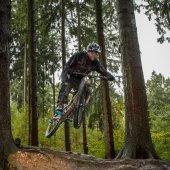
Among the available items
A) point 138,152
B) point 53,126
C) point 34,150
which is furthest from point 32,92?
point 34,150

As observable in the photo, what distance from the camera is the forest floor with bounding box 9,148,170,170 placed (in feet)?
19.1

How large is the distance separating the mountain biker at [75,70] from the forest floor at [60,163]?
2105 mm

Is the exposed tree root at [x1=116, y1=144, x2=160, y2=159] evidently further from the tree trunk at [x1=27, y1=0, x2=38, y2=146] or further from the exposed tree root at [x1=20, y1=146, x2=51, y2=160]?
the tree trunk at [x1=27, y1=0, x2=38, y2=146]

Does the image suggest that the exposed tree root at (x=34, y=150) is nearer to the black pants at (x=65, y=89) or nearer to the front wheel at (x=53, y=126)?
the front wheel at (x=53, y=126)

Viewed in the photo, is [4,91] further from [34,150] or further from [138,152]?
[138,152]

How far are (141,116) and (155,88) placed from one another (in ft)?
156

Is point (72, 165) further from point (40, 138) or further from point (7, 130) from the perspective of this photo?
point (40, 138)

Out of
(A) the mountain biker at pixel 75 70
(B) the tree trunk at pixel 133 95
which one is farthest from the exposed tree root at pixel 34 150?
(B) the tree trunk at pixel 133 95

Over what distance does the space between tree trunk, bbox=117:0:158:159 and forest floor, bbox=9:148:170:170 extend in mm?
1212

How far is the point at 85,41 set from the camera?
19938 mm

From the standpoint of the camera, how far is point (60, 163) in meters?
5.93

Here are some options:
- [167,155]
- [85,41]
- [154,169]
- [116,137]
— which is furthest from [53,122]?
[85,41]

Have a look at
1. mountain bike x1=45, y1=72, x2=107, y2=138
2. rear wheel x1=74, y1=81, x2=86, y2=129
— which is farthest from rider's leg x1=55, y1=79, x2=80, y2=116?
rear wheel x1=74, y1=81, x2=86, y2=129

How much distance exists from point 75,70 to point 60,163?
2.80 m
